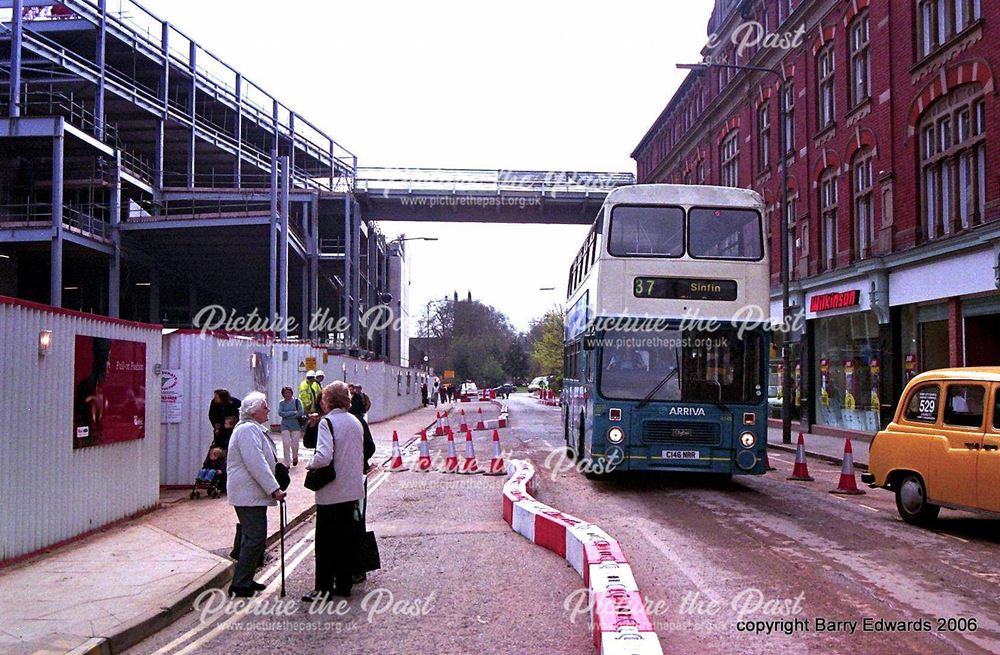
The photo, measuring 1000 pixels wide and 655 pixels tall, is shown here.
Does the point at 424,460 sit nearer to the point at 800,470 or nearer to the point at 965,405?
the point at 800,470

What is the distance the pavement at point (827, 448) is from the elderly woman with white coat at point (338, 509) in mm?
13208

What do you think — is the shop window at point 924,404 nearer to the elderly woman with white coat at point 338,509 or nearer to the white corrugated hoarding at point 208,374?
the elderly woman with white coat at point 338,509

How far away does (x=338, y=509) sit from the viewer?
710 cm

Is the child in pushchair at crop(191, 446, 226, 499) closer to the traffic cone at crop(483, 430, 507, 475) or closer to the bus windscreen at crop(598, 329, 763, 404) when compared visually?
the traffic cone at crop(483, 430, 507, 475)

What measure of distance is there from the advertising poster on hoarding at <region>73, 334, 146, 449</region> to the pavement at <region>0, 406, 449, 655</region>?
3.69 feet

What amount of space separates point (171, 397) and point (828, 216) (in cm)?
2188

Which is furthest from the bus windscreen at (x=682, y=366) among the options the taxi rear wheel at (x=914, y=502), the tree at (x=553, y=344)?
the tree at (x=553, y=344)

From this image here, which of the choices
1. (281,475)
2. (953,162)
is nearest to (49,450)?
(281,475)

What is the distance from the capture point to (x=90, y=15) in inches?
1319

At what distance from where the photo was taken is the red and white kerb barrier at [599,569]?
197 inches

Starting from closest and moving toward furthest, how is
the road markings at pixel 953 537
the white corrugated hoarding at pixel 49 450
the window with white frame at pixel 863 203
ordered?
the white corrugated hoarding at pixel 49 450 < the road markings at pixel 953 537 < the window with white frame at pixel 863 203

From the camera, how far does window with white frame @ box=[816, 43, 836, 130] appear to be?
90.3ft

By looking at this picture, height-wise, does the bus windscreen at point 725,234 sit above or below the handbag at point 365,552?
above

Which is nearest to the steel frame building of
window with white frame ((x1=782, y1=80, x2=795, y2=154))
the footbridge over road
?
the footbridge over road
